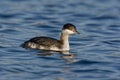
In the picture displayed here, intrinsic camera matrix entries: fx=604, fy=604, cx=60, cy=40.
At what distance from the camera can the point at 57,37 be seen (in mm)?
25969

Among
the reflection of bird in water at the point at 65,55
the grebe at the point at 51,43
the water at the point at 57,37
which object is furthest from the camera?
the grebe at the point at 51,43

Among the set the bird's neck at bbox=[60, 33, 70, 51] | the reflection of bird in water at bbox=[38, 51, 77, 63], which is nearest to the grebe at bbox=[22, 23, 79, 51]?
the bird's neck at bbox=[60, 33, 70, 51]

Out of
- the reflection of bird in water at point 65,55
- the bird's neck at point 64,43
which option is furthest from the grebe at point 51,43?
the reflection of bird in water at point 65,55

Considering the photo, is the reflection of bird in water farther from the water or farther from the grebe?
the grebe

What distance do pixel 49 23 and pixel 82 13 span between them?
11.0 ft

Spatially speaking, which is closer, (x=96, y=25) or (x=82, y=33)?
(x=82, y=33)

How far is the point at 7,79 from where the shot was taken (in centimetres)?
1769

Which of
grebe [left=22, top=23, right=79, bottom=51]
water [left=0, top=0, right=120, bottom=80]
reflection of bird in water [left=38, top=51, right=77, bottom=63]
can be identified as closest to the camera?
water [left=0, top=0, right=120, bottom=80]

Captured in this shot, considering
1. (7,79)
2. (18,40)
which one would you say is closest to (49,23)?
(18,40)

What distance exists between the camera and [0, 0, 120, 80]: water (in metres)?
18.9

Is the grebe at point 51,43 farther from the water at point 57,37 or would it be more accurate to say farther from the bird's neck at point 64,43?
the water at point 57,37

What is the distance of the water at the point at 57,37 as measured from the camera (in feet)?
61.9

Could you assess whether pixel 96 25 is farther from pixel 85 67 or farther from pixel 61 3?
pixel 85 67

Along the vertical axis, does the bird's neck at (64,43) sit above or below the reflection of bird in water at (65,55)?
above
